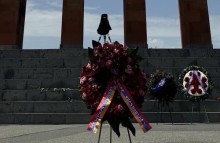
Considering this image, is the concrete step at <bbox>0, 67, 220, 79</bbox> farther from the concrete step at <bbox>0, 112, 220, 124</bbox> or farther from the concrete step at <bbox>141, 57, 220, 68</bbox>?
the concrete step at <bbox>0, 112, 220, 124</bbox>

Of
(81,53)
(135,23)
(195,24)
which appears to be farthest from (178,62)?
(195,24)

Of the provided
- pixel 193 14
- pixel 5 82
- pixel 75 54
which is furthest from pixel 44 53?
pixel 193 14

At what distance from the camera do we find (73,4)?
87.4 feet

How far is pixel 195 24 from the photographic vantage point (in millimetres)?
26422

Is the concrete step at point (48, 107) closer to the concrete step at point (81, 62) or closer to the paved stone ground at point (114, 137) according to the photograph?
the concrete step at point (81, 62)

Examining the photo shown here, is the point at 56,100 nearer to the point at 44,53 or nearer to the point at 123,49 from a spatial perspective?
the point at 44,53

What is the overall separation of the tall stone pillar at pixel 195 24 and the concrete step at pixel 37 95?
13.8 m

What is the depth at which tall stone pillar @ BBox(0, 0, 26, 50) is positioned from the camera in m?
26.2

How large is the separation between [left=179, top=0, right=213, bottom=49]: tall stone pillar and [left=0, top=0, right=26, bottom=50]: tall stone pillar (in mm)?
14589

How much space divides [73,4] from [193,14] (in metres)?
10.6

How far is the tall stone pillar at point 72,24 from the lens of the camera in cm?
2619

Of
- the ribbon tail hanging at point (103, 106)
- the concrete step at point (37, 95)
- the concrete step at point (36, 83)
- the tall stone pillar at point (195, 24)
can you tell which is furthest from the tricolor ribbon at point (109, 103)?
the tall stone pillar at point (195, 24)

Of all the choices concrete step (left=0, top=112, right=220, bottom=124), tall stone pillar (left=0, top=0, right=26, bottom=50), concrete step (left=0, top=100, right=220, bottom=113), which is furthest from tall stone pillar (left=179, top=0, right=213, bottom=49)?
tall stone pillar (left=0, top=0, right=26, bottom=50)

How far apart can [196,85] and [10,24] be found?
1798 centimetres
